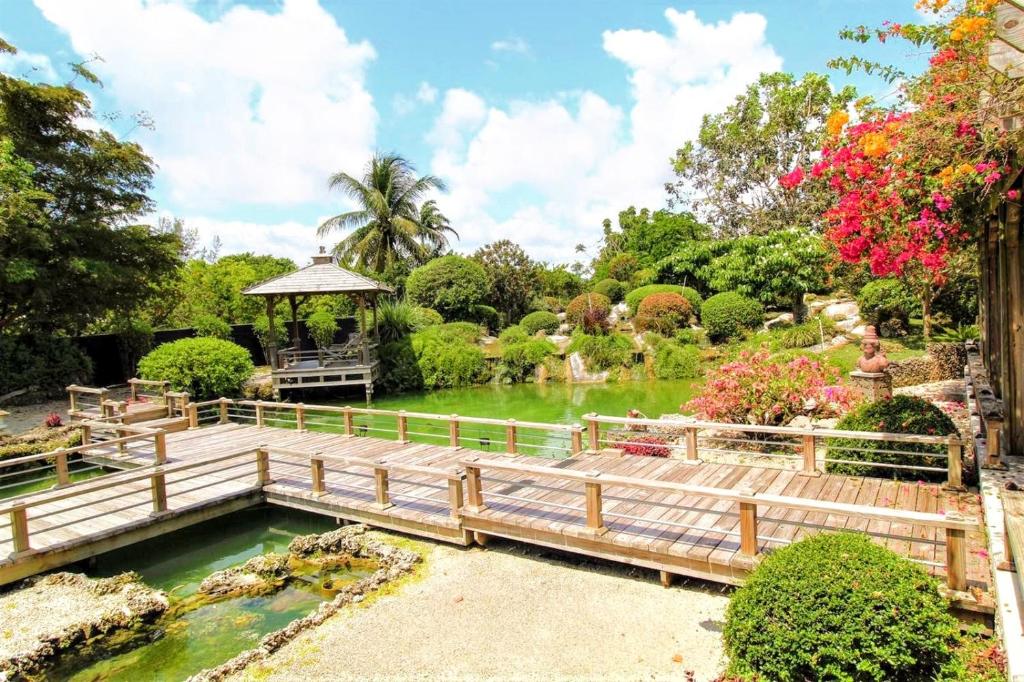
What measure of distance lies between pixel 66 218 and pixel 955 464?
19543mm

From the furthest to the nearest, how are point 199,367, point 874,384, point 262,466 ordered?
1. point 199,367
2. point 874,384
3. point 262,466

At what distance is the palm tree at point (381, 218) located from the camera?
2794cm

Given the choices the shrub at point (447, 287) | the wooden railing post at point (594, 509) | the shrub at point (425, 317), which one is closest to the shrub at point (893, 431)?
the wooden railing post at point (594, 509)

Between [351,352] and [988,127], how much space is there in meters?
15.8

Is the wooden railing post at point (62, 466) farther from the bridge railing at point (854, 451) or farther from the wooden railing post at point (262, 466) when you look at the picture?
the bridge railing at point (854, 451)

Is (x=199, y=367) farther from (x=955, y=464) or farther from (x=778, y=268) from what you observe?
(x=778, y=268)

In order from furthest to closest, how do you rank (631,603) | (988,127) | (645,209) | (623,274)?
(645,209), (623,274), (631,603), (988,127)

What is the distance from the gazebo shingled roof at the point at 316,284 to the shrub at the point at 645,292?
10242 millimetres

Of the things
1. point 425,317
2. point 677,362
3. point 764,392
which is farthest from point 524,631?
Result: point 425,317

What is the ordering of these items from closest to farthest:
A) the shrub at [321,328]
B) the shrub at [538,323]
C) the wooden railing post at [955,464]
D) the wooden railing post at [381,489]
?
the wooden railing post at [955,464]
the wooden railing post at [381,489]
the shrub at [321,328]
the shrub at [538,323]

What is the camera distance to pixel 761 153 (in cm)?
2398

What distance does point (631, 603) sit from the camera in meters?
4.87

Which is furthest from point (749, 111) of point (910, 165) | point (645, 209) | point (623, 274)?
point (910, 165)

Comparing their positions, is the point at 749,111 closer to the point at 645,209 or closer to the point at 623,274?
the point at 623,274
